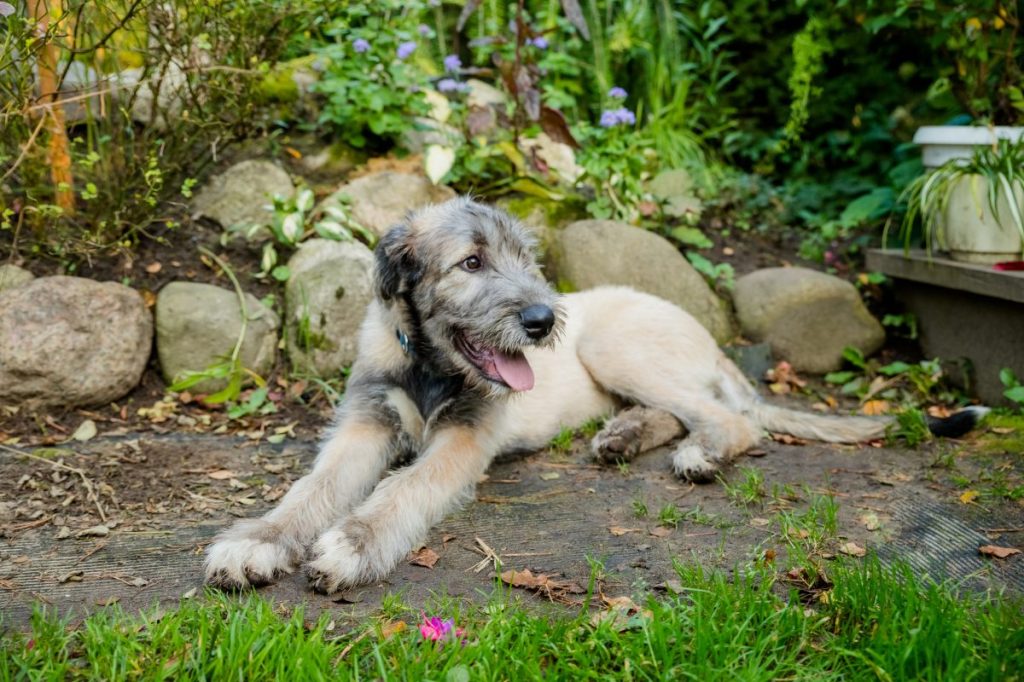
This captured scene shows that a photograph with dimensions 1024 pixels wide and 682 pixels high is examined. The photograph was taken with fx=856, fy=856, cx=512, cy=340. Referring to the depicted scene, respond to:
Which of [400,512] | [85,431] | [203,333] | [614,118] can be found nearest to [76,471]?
[85,431]

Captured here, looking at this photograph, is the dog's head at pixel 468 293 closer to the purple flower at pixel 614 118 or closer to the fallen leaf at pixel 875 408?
the fallen leaf at pixel 875 408

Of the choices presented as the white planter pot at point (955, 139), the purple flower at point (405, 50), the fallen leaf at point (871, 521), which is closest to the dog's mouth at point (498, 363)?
the fallen leaf at point (871, 521)

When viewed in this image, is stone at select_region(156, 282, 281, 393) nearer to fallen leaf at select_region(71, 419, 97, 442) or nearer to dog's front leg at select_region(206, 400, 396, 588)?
fallen leaf at select_region(71, 419, 97, 442)

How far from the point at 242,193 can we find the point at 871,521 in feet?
15.5

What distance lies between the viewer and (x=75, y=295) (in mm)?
Result: 4969

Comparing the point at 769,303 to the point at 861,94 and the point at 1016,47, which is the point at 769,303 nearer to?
the point at 1016,47

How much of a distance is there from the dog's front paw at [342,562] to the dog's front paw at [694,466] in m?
1.65

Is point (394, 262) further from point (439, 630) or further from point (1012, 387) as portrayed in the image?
point (1012, 387)

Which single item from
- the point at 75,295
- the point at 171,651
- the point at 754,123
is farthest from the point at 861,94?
the point at 171,651

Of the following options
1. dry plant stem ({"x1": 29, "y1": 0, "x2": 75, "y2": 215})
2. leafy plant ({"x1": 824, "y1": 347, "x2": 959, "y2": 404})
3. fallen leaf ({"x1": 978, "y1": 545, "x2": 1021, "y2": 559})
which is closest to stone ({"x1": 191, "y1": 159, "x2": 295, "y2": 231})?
dry plant stem ({"x1": 29, "y1": 0, "x2": 75, "y2": 215})

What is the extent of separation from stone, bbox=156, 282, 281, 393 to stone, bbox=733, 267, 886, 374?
141 inches

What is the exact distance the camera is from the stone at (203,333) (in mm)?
5258

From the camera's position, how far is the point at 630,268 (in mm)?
6312

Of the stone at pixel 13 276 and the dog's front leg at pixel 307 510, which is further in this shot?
the stone at pixel 13 276
